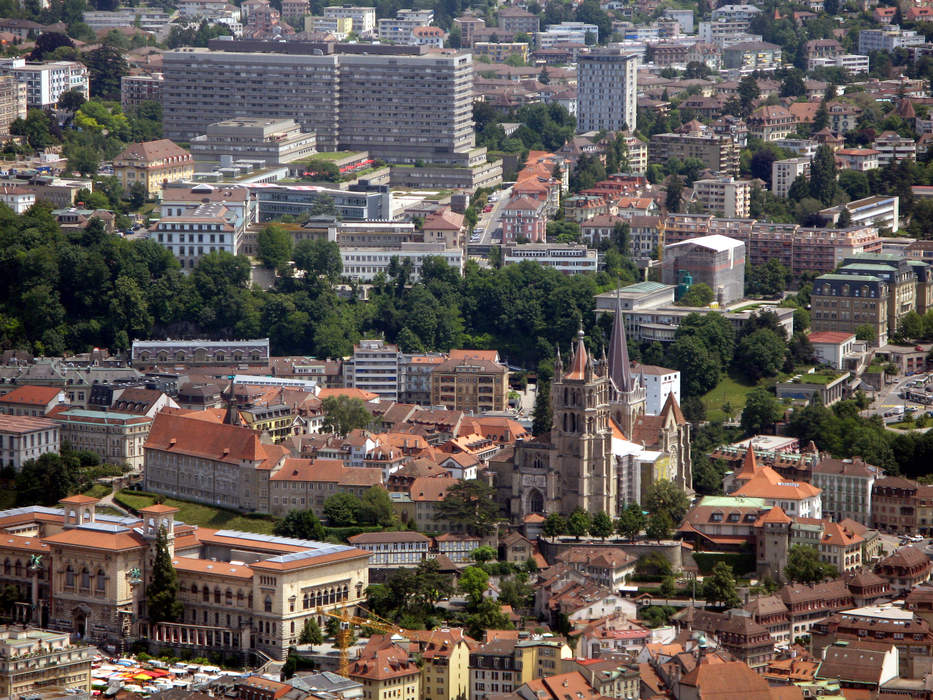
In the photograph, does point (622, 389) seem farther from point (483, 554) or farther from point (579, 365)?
point (483, 554)

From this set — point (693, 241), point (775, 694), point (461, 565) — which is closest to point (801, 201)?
point (693, 241)

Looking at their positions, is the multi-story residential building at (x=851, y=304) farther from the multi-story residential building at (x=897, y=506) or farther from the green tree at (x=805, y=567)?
the green tree at (x=805, y=567)

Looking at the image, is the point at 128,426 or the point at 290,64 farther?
the point at 290,64

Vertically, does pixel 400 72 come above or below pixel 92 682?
above

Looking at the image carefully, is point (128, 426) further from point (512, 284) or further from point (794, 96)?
point (794, 96)

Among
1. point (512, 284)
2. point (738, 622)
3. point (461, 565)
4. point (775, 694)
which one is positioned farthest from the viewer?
point (512, 284)


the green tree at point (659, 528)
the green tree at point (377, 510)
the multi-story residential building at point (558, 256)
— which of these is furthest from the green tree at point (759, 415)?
the green tree at point (377, 510)
